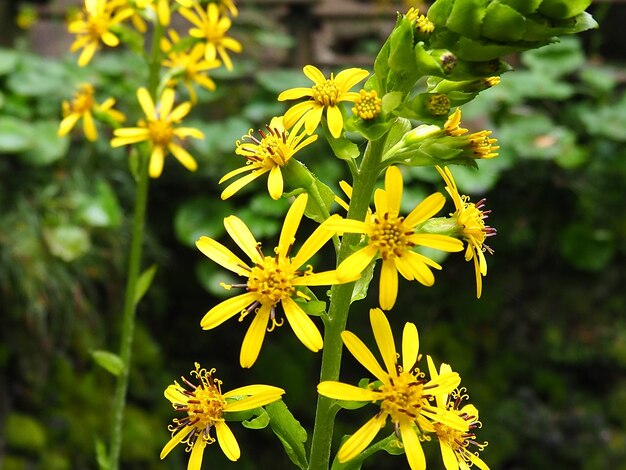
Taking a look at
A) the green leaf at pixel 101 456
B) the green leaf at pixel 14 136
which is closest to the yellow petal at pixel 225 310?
the green leaf at pixel 101 456

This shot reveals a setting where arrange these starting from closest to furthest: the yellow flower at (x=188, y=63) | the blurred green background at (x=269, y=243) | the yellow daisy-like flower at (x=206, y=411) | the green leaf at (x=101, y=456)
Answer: the yellow daisy-like flower at (x=206, y=411), the green leaf at (x=101, y=456), the yellow flower at (x=188, y=63), the blurred green background at (x=269, y=243)

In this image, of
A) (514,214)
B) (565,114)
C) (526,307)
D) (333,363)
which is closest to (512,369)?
(526,307)

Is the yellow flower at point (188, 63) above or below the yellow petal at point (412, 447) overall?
above

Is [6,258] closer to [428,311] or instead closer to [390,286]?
[428,311]

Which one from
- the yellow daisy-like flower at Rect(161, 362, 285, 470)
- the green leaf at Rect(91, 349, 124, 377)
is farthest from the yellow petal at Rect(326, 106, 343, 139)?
the green leaf at Rect(91, 349, 124, 377)

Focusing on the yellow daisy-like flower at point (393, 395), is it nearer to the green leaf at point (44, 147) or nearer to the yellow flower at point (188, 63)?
the yellow flower at point (188, 63)

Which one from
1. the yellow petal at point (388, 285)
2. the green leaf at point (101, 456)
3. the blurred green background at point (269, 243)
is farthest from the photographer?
the blurred green background at point (269, 243)

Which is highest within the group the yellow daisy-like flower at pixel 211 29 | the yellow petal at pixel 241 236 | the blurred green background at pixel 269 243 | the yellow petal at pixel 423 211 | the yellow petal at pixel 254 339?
the yellow daisy-like flower at pixel 211 29
